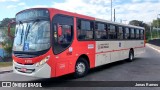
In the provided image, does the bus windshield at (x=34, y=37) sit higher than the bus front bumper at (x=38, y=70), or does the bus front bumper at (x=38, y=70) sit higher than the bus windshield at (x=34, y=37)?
the bus windshield at (x=34, y=37)

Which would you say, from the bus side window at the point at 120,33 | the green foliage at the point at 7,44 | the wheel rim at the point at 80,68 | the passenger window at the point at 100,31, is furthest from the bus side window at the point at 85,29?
the green foliage at the point at 7,44

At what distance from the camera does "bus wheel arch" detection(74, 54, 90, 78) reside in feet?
38.3

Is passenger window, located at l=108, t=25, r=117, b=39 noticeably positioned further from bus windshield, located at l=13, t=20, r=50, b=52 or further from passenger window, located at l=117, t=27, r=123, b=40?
bus windshield, located at l=13, t=20, r=50, b=52

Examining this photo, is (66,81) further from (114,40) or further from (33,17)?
(114,40)

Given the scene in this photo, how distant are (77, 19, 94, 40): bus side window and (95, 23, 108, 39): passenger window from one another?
0.60 metres

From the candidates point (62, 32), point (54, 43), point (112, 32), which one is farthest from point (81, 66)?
point (112, 32)

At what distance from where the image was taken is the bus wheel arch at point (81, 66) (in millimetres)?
11681

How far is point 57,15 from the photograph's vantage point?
10398 mm

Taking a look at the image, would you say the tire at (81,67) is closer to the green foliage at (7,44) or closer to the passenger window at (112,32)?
the passenger window at (112,32)

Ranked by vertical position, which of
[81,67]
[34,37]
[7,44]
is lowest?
[7,44]

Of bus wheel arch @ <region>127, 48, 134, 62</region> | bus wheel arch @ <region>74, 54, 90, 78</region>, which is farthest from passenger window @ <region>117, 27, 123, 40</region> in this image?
A: bus wheel arch @ <region>74, 54, 90, 78</region>

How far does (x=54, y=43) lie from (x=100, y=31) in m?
4.75

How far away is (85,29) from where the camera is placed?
41.4 ft

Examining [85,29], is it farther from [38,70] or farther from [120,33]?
[120,33]
